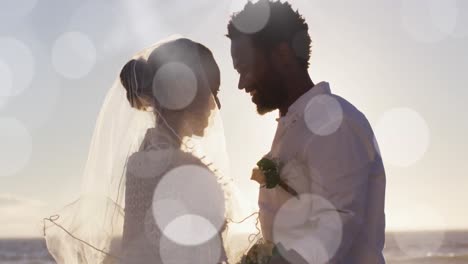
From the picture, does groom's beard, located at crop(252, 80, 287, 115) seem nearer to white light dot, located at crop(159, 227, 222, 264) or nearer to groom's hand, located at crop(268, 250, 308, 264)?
white light dot, located at crop(159, 227, 222, 264)

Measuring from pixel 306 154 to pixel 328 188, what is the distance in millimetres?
327

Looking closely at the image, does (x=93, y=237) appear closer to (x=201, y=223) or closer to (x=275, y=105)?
(x=201, y=223)

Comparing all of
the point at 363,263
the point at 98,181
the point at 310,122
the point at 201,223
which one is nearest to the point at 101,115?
the point at 98,181

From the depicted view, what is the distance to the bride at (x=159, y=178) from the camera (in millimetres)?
4910

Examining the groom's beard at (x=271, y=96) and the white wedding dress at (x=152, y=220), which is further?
the groom's beard at (x=271, y=96)

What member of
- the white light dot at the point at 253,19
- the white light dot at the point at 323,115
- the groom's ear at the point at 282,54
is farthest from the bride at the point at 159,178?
the white light dot at the point at 323,115

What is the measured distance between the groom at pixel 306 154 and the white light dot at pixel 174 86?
387 mm

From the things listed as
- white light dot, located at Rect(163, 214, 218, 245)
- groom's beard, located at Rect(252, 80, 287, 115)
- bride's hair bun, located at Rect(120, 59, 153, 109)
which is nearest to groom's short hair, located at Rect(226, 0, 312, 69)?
groom's beard, located at Rect(252, 80, 287, 115)

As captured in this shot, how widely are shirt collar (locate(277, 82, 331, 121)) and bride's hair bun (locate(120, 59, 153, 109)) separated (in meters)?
1.10

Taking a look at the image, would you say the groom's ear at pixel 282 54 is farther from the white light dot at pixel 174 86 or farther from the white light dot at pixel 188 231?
the white light dot at pixel 188 231

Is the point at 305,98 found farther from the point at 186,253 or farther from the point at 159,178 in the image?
the point at 186,253

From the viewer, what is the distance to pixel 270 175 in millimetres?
4613

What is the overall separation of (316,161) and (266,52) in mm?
1128

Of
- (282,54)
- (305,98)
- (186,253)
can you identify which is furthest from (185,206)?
(282,54)
